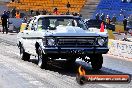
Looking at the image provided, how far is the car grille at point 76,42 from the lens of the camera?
12750mm

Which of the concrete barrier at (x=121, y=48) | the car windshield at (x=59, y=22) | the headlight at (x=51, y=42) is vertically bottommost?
the concrete barrier at (x=121, y=48)

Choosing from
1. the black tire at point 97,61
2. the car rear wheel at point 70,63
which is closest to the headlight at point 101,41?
the black tire at point 97,61

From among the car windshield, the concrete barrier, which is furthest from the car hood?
the concrete barrier

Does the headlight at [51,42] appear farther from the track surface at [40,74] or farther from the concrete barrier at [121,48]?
the concrete barrier at [121,48]

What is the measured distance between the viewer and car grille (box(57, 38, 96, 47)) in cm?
1275

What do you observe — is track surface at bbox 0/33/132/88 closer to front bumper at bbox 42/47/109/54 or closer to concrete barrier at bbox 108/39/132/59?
front bumper at bbox 42/47/109/54

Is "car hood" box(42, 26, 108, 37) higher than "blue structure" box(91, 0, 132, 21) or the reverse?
higher

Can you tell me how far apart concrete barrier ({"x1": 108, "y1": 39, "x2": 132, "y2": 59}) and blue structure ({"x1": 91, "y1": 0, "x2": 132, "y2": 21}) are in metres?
27.7

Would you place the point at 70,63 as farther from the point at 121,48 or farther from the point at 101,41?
the point at 121,48

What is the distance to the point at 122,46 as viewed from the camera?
63.9ft

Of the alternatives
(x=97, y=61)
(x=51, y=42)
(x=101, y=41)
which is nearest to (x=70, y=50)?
(x=51, y=42)

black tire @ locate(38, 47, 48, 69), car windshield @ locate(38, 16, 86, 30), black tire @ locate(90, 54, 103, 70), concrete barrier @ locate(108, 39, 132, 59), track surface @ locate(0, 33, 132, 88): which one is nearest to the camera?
track surface @ locate(0, 33, 132, 88)

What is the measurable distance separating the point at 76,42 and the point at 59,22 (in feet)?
5.49

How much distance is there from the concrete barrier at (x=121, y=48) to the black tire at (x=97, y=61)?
5200mm
